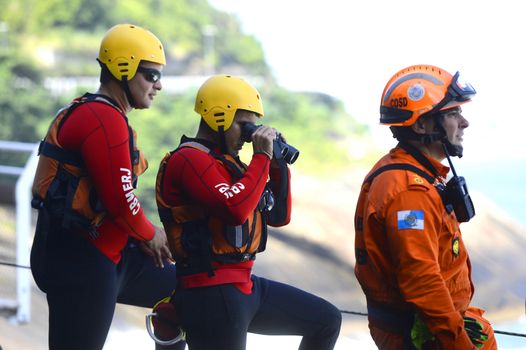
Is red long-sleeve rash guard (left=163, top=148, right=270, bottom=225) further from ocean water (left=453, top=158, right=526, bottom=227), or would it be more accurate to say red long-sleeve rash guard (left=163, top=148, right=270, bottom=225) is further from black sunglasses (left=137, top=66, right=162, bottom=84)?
ocean water (left=453, top=158, right=526, bottom=227)

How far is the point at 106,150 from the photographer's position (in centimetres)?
314

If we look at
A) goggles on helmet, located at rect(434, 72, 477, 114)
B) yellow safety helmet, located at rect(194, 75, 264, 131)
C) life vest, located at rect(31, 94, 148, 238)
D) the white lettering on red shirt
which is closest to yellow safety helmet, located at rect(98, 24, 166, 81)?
life vest, located at rect(31, 94, 148, 238)

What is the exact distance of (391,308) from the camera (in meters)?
2.96

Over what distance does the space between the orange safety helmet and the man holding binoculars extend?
423 mm

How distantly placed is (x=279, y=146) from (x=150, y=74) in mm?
555

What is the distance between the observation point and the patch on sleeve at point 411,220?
277cm

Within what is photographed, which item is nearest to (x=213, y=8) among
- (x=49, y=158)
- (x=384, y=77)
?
(x=384, y=77)

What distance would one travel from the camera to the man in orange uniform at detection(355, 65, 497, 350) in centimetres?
276

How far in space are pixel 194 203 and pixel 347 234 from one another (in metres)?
26.6

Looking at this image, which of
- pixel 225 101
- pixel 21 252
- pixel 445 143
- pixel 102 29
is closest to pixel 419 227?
pixel 445 143

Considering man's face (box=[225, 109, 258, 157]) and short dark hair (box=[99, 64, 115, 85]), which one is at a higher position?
short dark hair (box=[99, 64, 115, 85])

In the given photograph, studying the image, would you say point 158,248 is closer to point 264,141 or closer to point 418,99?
point 264,141

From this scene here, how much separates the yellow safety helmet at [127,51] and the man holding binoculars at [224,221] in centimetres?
26

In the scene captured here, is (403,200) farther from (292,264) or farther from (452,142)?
(292,264)
